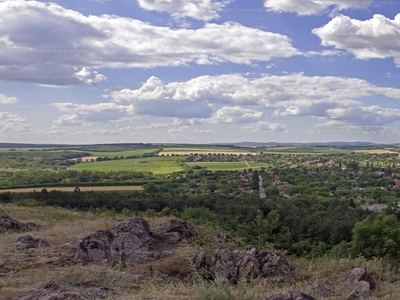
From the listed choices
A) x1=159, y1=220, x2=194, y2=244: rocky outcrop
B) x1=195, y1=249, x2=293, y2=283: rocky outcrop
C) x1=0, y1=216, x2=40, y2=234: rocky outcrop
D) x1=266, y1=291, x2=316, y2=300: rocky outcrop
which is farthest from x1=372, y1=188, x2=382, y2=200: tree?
x1=266, y1=291, x2=316, y2=300: rocky outcrop

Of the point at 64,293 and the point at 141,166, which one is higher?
the point at 64,293

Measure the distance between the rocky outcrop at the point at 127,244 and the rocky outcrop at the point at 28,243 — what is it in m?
1.13

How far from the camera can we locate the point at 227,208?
33.9 metres

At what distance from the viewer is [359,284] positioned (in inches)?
324

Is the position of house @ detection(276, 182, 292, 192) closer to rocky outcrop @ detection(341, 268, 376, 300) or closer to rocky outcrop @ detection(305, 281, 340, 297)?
rocky outcrop @ detection(341, 268, 376, 300)

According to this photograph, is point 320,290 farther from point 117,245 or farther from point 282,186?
point 282,186

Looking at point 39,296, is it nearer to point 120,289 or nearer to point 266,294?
point 120,289

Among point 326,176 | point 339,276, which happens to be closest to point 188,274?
point 339,276

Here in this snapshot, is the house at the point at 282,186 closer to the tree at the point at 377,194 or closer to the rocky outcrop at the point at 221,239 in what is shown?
the tree at the point at 377,194

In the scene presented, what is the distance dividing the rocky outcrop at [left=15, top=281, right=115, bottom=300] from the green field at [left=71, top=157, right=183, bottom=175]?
5415 centimetres

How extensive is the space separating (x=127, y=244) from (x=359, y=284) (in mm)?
6104

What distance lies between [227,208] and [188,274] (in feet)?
81.1

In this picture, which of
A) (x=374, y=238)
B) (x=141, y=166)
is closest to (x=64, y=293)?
(x=374, y=238)

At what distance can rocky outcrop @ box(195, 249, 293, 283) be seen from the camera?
362 inches
